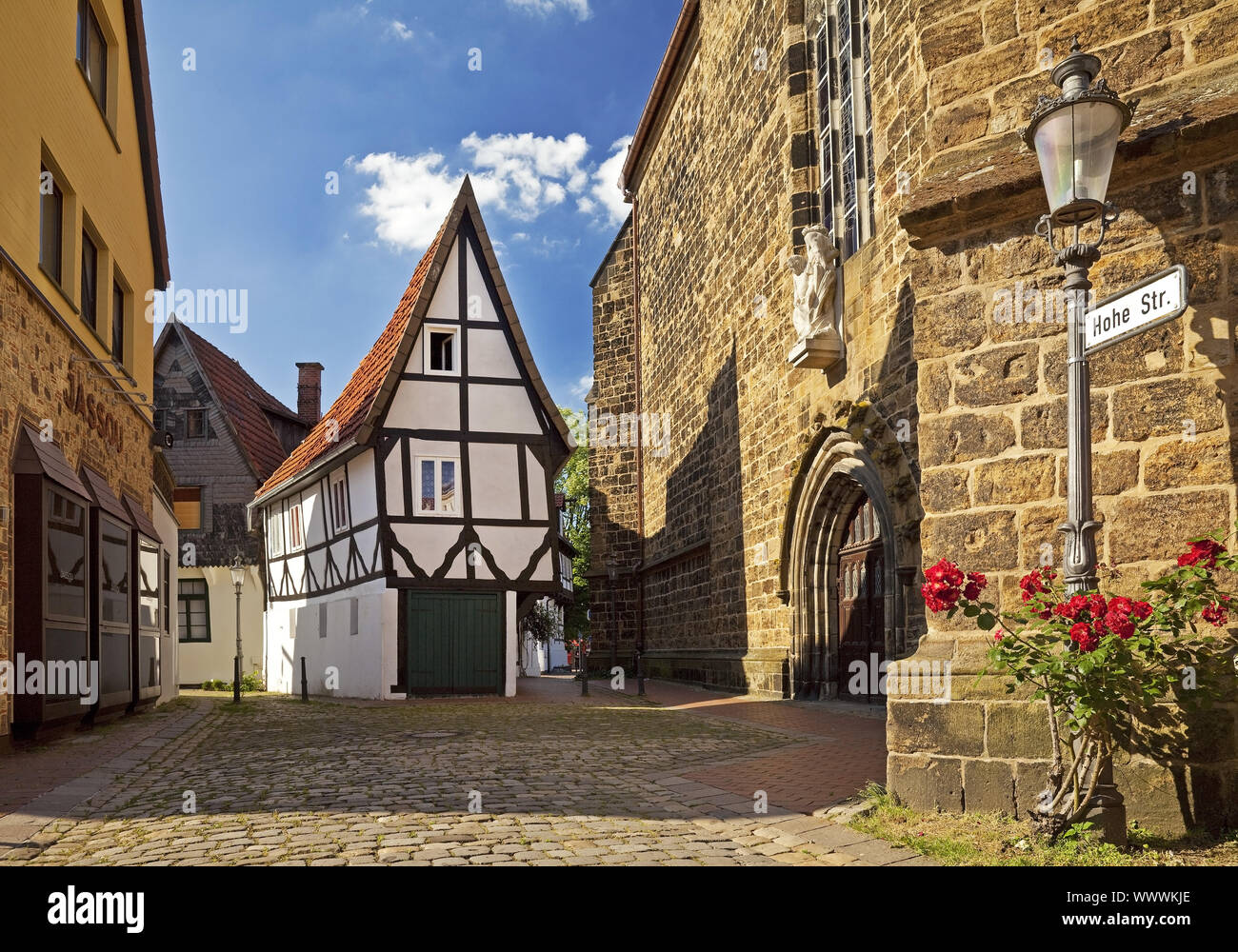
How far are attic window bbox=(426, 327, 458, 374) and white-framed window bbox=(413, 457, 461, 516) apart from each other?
4.94 feet

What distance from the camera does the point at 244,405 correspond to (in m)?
29.7

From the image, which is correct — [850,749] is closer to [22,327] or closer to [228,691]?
[22,327]

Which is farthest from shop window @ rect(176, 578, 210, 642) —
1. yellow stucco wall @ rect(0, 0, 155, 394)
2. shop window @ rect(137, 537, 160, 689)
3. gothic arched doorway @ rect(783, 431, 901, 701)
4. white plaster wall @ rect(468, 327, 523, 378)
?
gothic arched doorway @ rect(783, 431, 901, 701)

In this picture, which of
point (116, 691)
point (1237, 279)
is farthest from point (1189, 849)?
point (116, 691)

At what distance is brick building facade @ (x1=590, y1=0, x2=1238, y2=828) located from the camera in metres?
5.29

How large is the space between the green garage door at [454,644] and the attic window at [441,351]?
12.2 ft

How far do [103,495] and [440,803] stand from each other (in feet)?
25.2

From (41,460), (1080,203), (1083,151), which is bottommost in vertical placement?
(41,460)

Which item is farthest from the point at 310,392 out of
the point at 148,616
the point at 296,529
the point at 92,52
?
the point at 92,52

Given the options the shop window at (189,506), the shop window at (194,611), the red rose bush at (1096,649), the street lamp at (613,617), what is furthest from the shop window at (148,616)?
the red rose bush at (1096,649)

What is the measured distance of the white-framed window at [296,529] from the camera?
22406 mm

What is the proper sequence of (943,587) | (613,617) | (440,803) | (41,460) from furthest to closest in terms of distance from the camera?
(613,617)
(41,460)
(440,803)
(943,587)

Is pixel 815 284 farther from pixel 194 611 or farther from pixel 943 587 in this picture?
pixel 194 611

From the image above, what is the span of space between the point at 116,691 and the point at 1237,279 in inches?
476
